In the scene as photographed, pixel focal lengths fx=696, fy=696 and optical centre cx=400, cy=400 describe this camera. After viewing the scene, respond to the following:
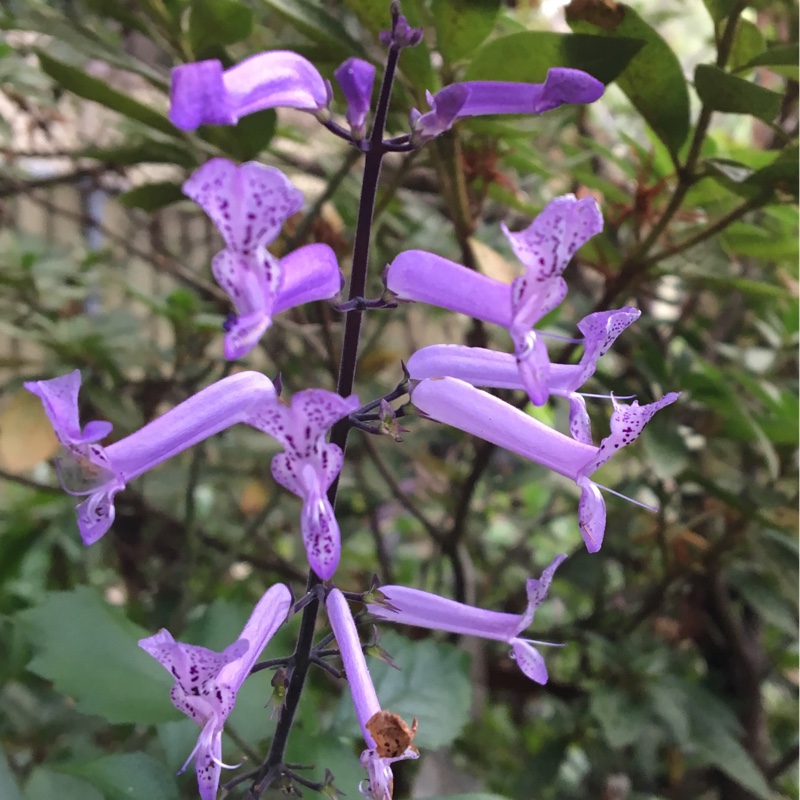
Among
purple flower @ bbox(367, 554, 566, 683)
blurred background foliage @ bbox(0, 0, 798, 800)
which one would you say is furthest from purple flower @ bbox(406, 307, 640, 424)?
blurred background foliage @ bbox(0, 0, 798, 800)

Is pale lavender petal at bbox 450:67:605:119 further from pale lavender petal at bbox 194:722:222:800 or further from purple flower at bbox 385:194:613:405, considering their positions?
pale lavender petal at bbox 194:722:222:800

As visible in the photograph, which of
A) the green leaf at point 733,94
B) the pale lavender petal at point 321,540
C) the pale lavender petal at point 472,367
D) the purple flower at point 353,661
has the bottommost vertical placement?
the purple flower at point 353,661

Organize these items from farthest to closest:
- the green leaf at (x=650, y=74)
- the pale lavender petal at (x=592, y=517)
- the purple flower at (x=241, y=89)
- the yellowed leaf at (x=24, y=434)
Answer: the yellowed leaf at (x=24, y=434) < the green leaf at (x=650, y=74) < the pale lavender petal at (x=592, y=517) < the purple flower at (x=241, y=89)

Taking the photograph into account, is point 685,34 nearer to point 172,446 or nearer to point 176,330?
point 176,330

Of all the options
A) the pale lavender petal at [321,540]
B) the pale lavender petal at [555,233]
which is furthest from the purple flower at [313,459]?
the pale lavender petal at [555,233]

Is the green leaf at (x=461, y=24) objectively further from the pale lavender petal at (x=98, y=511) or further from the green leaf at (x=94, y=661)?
the green leaf at (x=94, y=661)

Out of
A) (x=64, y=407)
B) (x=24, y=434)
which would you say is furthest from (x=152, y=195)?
(x=64, y=407)

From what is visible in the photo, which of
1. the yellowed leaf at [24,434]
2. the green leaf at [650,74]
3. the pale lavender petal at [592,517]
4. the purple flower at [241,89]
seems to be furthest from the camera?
the yellowed leaf at [24,434]

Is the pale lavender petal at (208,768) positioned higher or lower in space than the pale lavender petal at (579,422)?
lower

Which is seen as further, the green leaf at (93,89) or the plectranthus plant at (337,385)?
the green leaf at (93,89)
